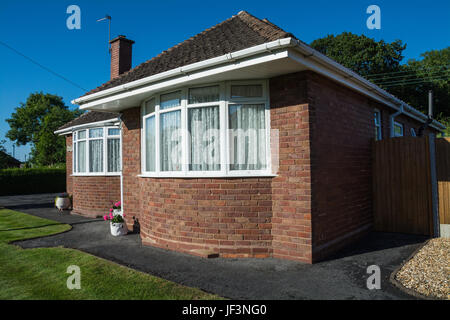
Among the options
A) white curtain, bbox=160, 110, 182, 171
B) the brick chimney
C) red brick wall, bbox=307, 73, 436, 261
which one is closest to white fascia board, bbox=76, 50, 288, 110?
white curtain, bbox=160, 110, 182, 171

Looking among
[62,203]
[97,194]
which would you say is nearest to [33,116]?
[62,203]

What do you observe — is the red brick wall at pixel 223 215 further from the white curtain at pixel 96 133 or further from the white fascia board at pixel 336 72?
the white curtain at pixel 96 133

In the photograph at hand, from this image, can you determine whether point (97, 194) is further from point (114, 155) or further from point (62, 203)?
point (62, 203)

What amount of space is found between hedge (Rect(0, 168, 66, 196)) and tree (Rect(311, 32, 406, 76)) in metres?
28.5

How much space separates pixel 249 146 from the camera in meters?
5.61

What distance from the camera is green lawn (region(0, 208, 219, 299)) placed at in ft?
12.8

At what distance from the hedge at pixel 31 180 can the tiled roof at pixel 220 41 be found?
62.0 feet

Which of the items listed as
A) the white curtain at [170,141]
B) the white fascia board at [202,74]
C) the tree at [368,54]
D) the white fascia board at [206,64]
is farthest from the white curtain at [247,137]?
the tree at [368,54]

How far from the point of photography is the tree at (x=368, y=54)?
103 feet

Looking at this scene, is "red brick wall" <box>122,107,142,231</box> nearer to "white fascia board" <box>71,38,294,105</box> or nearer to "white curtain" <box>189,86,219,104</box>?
"white fascia board" <box>71,38,294,105</box>

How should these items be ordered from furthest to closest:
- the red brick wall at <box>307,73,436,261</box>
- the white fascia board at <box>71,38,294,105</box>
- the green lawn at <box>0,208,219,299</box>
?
the red brick wall at <box>307,73,436,261</box> < the white fascia board at <box>71,38,294,105</box> < the green lawn at <box>0,208,219,299</box>

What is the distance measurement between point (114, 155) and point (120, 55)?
393 cm

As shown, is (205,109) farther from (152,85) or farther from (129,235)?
(129,235)

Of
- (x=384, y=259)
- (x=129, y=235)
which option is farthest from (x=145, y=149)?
(x=384, y=259)
